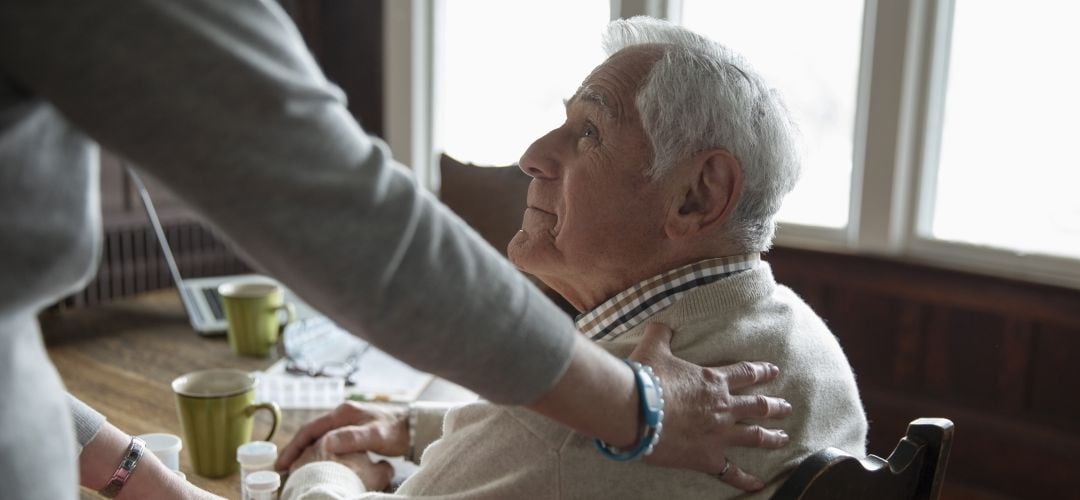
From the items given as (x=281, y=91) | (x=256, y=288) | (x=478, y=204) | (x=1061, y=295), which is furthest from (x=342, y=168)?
(x=1061, y=295)

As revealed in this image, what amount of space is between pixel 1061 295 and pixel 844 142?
0.86 m

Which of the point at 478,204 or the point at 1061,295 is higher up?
the point at 478,204

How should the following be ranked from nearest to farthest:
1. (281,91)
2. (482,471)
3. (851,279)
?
(281,91) < (482,471) < (851,279)

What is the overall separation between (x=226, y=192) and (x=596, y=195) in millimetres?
699

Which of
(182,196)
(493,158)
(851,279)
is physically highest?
(182,196)

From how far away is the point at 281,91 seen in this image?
0.58 meters

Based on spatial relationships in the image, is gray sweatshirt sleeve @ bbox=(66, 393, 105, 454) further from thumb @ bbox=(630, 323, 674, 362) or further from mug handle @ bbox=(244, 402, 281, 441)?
thumb @ bbox=(630, 323, 674, 362)

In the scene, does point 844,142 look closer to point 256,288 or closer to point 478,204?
point 478,204

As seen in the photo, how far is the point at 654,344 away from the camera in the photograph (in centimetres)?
103

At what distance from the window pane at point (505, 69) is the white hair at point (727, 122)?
2.66 metres

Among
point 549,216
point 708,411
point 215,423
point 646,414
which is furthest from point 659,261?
point 215,423

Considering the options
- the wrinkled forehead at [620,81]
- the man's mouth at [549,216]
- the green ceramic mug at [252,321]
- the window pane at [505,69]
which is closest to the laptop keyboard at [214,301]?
the green ceramic mug at [252,321]

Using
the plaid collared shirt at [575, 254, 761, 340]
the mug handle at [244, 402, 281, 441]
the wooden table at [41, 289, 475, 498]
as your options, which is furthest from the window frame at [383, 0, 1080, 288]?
the mug handle at [244, 402, 281, 441]

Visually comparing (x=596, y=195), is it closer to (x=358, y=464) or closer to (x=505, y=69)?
(x=358, y=464)
